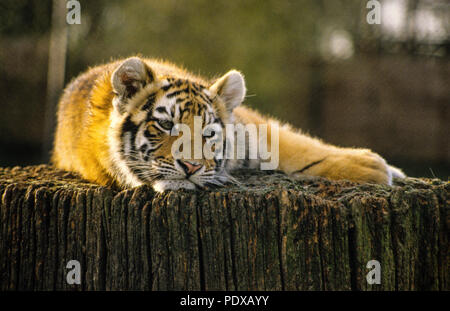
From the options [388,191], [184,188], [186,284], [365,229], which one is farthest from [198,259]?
[388,191]

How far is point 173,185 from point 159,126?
0.51 m

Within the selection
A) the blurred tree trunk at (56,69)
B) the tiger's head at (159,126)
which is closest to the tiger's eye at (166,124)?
the tiger's head at (159,126)

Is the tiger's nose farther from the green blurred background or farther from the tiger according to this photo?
the green blurred background

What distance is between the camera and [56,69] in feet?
34.3

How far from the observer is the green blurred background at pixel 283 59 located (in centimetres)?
1238

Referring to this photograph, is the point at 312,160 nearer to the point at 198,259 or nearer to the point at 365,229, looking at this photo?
the point at 365,229

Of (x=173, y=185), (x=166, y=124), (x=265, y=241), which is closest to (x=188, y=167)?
(x=173, y=185)

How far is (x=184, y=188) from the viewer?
294 cm

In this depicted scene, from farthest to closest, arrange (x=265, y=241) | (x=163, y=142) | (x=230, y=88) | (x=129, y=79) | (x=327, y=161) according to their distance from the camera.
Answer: (x=327, y=161) → (x=230, y=88) → (x=129, y=79) → (x=163, y=142) → (x=265, y=241)

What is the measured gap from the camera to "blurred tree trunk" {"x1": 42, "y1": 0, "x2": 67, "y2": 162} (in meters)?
9.79

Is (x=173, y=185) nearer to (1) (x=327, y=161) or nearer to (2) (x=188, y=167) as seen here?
(2) (x=188, y=167)

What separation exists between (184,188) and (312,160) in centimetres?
150

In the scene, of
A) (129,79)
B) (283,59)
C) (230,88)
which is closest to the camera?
(129,79)

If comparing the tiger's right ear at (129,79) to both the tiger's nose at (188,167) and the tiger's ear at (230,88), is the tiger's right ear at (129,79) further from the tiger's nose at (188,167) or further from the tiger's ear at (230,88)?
the tiger's nose at (188,167)
